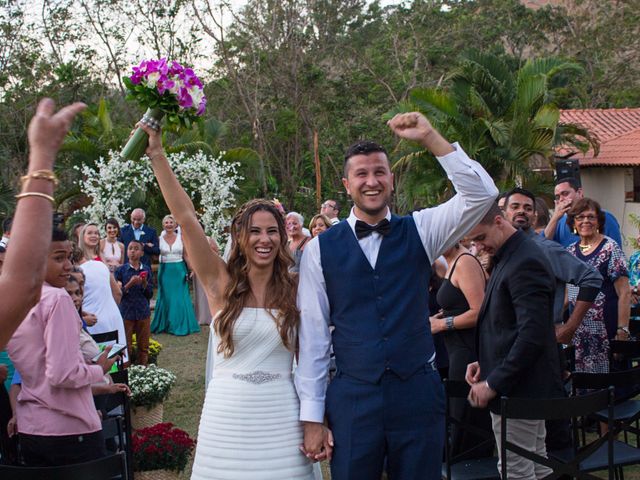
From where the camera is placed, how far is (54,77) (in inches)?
1021

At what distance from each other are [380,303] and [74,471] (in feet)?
4.70

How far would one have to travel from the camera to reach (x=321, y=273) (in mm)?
3311

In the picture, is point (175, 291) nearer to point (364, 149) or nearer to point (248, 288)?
point (248, 288)

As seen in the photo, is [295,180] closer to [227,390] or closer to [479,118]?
[479,118]

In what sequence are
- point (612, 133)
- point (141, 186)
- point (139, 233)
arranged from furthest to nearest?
point (612, 133)
point (141, 186)
point (139, 233)

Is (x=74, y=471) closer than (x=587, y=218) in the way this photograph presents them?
Yes

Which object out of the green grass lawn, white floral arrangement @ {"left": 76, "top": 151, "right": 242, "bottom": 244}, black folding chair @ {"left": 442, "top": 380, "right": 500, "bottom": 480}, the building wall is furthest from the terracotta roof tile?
black folding chair @ {"left": 442, "top": 380, "right": 500, "bottom": 480}

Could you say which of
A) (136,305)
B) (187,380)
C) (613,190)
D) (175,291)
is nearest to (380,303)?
(187,380)

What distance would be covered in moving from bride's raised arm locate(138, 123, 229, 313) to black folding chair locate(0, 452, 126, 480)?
84 centimetres

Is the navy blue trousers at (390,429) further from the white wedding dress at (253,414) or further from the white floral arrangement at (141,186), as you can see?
the white floral arrangement at (141,186)

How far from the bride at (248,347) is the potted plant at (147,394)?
3.13 metres

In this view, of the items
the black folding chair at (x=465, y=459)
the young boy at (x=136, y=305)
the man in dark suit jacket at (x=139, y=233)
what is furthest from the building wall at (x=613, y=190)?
the black folding chair at (x=465, y=459)

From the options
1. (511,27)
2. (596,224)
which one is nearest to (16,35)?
(511,27)

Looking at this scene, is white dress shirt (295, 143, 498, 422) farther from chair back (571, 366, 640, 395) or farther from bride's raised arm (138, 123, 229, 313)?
chair back (571, 366, 640, 395)
